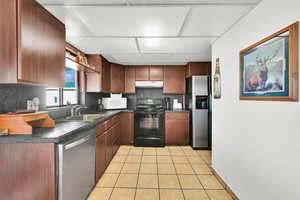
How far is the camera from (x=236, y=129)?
2049mm

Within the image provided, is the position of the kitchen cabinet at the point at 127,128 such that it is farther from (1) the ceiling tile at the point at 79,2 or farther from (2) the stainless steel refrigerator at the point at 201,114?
(1) the ceiling tile at the point at 79,2

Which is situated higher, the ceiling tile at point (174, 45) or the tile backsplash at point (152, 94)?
the ceiling tile at point (174, 45)

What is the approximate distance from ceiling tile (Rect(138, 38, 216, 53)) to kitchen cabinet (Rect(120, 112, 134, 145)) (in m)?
1.86

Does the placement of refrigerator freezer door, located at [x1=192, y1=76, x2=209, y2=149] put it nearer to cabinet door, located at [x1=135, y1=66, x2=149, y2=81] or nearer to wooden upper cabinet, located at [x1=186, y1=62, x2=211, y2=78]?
wooden upper cabinet, located at [x1=186, y1=62, x2=211, y2=78]

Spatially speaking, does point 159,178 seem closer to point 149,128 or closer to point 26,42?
point 149,128

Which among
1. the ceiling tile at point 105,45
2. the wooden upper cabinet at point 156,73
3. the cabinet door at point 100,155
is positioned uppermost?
the ceiling tile at point 105,45

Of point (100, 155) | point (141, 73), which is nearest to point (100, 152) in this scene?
point (100, 155)

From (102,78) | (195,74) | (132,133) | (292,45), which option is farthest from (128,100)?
(292,45)

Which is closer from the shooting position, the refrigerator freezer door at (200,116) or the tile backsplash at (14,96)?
the tile backsplash at (14,96)

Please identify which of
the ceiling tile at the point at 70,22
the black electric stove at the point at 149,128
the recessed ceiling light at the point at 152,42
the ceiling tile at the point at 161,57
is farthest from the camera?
the black electric stove at the point at 149,128

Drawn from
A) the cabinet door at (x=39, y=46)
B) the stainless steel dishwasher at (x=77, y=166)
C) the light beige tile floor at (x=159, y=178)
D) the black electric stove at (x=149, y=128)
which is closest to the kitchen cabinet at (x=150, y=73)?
the black electric stove at (x=149, y=128)

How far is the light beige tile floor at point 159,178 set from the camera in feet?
7.23

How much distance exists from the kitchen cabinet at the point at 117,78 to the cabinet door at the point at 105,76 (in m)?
0.17

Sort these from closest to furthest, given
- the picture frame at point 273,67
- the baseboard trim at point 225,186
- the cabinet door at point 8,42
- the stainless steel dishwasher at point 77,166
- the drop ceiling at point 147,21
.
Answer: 1. the picture frame at point 273,67
2. the cabinet door at point 8,42
3. the stainless steel dishwasher at point 77,166
4. the drop ceiling at point 147,21
5. the baseboard trim at point 225,186
